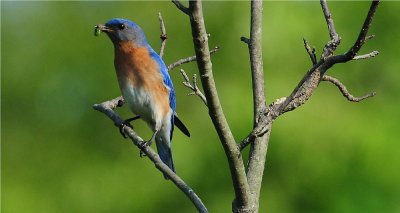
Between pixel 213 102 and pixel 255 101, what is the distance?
78 cm

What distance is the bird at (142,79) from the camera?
6109mm

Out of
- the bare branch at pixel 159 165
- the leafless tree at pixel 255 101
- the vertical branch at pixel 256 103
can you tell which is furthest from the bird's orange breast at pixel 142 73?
the vertical branch at pixel 256 103

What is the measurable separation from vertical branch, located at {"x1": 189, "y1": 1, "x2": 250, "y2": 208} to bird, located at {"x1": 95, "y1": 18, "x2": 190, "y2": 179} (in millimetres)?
2070

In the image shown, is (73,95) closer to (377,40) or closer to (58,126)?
(58,126)

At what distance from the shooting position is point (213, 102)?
143 inches

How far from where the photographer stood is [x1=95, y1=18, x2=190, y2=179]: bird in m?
6.11

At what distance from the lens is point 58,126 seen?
15289mm

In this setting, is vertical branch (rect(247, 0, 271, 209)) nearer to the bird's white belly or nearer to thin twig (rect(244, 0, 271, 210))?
thin twig (rect(244, 0, 271, 210))

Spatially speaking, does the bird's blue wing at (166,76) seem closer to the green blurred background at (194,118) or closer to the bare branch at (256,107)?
the bare branch at (256,107)

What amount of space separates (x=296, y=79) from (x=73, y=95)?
4.59 meters

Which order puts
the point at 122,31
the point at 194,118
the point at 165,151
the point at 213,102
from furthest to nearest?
the point at 194,118 < the point at 165,151 < the point at 122,31 < the point at 213,102

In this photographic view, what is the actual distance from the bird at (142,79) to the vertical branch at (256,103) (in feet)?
5.27

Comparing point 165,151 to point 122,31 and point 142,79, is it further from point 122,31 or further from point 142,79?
point 122,31

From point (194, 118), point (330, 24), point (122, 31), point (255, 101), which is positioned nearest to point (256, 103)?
point (255, 101)
